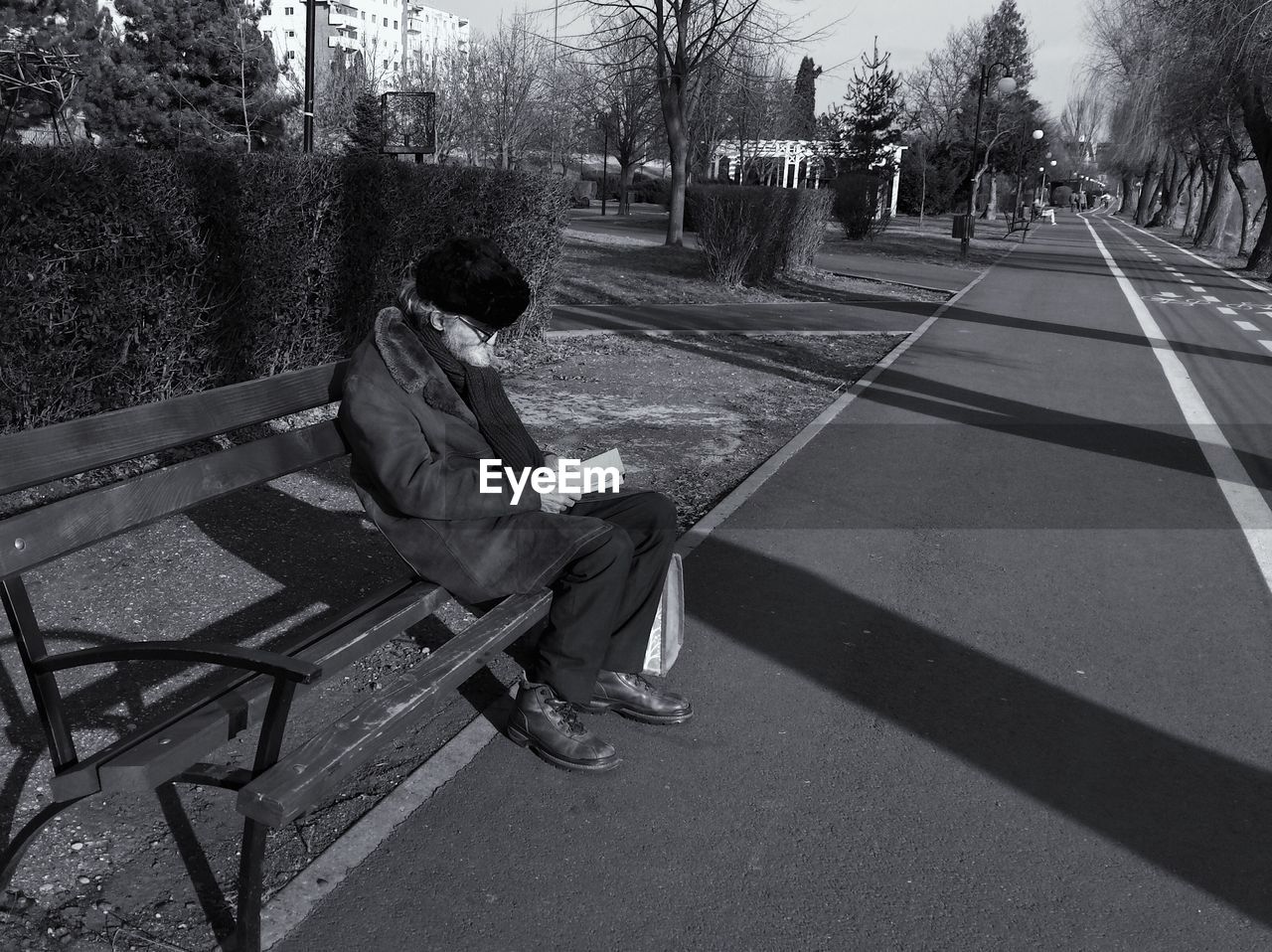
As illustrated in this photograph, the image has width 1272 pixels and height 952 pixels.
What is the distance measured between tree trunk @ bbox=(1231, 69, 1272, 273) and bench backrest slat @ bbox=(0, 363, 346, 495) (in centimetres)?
2710

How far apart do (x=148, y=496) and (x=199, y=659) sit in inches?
25.8

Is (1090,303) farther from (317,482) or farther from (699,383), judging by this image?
(317,482)

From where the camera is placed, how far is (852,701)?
12.9 feet

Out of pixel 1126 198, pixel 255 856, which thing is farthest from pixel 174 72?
pixel 1126 198

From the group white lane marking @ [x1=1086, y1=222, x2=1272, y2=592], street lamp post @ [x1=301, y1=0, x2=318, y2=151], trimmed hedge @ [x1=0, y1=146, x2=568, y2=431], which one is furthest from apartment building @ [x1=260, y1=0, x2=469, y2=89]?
trimmed hedge @ [x1=0, y1=146, x2=568, y2=431]

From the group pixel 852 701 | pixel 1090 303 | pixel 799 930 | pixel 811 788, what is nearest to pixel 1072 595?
pixel 852 701

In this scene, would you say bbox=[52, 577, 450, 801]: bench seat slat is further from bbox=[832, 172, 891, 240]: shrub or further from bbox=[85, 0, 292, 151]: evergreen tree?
bbox=[85, 0, 292, 151]: evergreen tree

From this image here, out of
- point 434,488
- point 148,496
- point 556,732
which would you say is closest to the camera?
point 148,496

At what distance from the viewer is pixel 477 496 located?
333 centimetres

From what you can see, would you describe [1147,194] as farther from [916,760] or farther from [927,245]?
[916,760]

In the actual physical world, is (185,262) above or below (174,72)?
below

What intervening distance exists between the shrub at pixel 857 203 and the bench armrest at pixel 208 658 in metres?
32.9

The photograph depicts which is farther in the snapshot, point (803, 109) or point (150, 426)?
point (803, 109)

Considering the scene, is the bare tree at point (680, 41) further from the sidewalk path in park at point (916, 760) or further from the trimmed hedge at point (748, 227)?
the sidewalk path in park at point (916, 760)
